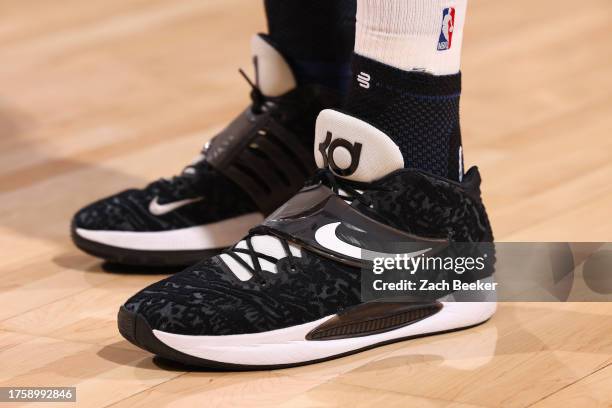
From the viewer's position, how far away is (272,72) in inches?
51.0

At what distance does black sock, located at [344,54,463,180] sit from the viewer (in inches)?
41.3

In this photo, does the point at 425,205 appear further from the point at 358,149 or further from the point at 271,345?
the point at 271,345

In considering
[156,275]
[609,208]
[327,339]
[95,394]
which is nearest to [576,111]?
[609,208]

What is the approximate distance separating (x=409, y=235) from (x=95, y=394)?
0.99 ft

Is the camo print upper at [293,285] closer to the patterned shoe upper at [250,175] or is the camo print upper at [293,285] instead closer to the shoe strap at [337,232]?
the shoe strap at [337,232]

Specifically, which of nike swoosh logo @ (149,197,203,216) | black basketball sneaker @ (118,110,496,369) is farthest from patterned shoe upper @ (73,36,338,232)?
black basketball sneaker @ (118,110,496,369)

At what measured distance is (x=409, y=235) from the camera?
3.46ft

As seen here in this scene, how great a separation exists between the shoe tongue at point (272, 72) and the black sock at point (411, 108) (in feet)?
0.71

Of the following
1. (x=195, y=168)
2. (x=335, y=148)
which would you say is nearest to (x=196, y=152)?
(x=195, y=168)

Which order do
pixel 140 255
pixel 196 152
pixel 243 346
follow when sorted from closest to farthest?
1. pixel 243 346
2. pixel 140 255
3. pixel 196 152

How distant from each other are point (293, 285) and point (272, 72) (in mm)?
345

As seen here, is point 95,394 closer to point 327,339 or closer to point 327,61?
point 327,339

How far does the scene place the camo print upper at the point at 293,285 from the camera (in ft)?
3.28

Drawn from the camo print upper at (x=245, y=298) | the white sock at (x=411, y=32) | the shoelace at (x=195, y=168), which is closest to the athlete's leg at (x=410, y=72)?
the white sock at (x=411, y=32)
